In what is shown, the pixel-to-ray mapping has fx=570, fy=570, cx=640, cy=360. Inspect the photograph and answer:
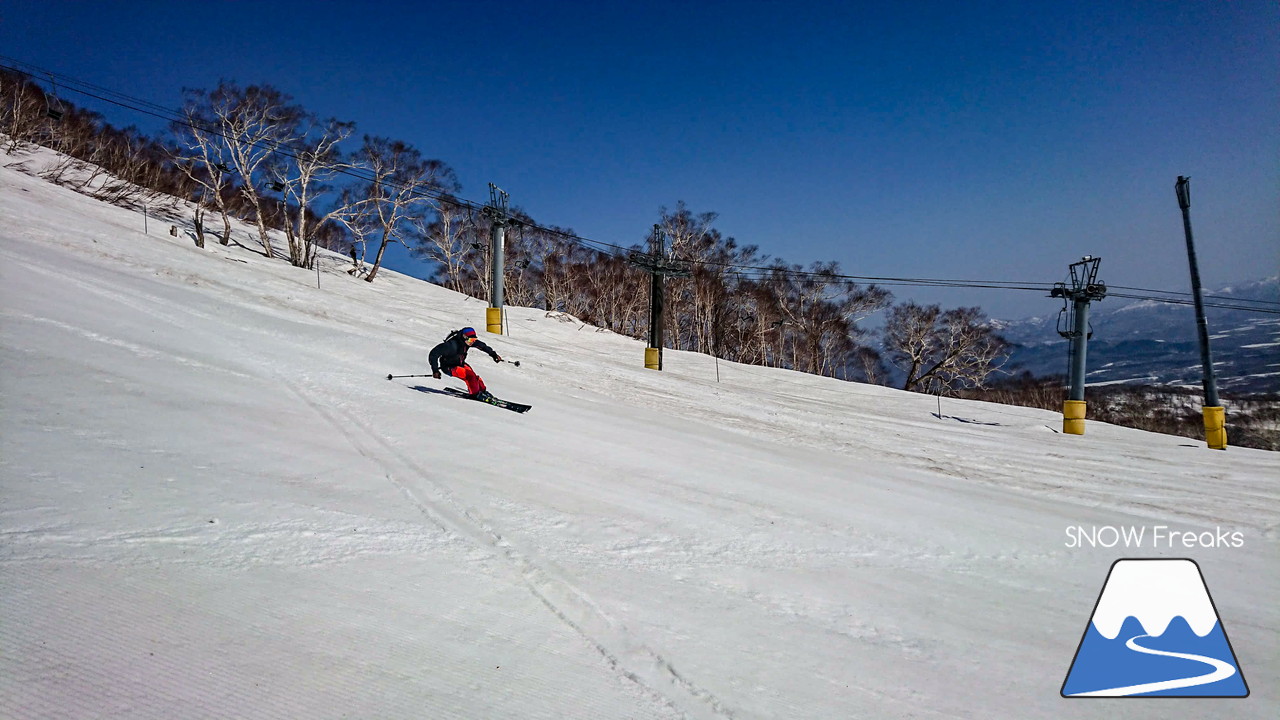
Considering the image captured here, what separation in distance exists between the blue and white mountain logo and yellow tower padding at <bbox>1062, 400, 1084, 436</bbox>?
16.6 metres

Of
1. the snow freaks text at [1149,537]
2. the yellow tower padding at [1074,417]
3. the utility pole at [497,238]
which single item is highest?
the utility pole at [497,238]

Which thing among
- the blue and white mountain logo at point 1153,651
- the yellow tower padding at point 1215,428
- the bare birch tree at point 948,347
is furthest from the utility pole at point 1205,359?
the bare birch tree at point 948,347

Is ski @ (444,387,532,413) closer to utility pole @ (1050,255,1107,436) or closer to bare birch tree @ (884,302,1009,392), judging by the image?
utility pole @ (1050,255,1107,436)

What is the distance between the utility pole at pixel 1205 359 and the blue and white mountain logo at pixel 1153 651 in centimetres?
1593

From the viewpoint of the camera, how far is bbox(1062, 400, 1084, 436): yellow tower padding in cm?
1822

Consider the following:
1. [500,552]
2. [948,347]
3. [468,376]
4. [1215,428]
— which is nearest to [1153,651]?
[500,552]

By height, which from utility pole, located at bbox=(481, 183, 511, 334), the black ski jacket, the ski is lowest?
the ski

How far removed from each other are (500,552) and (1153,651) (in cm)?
469

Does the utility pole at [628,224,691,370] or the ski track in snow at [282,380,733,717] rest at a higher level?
the utility pole at [628,224,691,370]

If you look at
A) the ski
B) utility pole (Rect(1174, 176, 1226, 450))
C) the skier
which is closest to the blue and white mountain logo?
Result: the ski

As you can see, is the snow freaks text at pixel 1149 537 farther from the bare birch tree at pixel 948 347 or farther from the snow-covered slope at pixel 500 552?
the bare birch tree at pixel 948 347

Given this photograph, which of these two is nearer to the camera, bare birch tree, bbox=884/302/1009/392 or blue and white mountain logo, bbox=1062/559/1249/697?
blue and white mountain logo, bbox=1062/559/1249/697

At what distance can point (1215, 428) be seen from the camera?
622 inches

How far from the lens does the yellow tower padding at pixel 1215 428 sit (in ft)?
51.5
